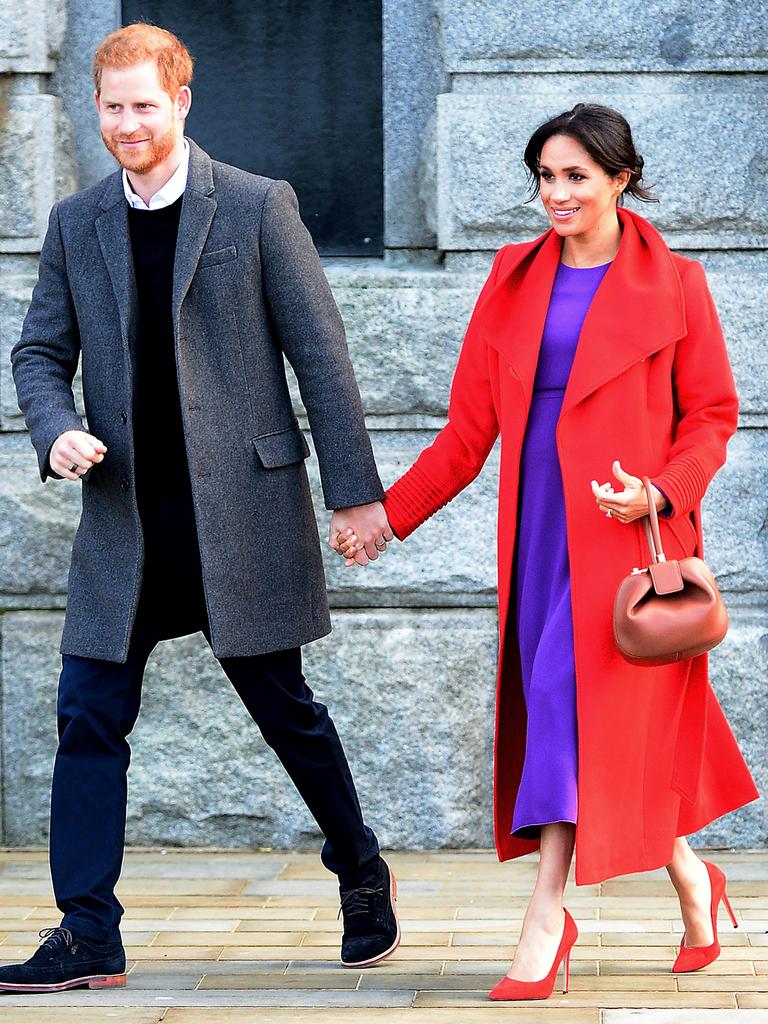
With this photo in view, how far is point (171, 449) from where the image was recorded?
3.49 m

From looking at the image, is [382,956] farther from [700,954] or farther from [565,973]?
[700,954]

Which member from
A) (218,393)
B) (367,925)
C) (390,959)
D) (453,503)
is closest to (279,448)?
(218,393)

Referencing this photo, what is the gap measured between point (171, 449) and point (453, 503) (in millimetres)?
1467

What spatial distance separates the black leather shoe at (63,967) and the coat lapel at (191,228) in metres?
1.27

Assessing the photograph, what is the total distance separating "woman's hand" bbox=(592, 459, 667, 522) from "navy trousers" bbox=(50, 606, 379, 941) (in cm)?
80

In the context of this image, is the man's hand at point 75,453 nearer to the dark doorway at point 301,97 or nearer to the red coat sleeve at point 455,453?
the red coat sleeve at point 455,453

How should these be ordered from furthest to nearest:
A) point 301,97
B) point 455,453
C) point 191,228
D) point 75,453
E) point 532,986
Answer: point 301,97 → point 455,453 → point 191,228 → point 75,453 → point 532,986

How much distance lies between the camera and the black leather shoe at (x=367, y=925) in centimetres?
359

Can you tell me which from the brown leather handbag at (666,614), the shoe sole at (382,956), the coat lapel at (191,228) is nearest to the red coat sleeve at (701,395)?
the brown leather handbag at (666,614)

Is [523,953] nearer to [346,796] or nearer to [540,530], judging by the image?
[346,796]

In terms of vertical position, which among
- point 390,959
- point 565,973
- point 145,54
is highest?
point 145,54

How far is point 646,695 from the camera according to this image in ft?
10.9

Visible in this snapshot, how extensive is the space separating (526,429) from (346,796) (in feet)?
2.89

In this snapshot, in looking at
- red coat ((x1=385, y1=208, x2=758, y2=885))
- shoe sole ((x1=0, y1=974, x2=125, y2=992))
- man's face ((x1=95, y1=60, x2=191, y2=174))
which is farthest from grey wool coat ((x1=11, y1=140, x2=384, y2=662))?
shoe sole ((x1=0, y1=974, x2=125, y2=992))
